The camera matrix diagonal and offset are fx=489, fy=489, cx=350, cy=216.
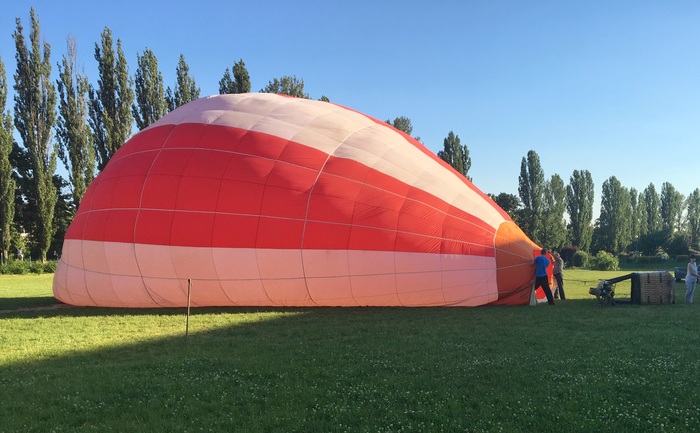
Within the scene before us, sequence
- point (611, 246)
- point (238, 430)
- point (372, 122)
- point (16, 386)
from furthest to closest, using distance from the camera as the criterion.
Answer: point (611, 246) → point (372, 122) → point (16, 386) → point (238, 430)

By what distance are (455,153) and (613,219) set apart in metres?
30.7

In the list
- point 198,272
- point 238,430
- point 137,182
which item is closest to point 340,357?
Result: point 238,430

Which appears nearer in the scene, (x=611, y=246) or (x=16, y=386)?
(x=16, y=386)

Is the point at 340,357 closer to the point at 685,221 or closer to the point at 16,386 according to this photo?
the point at 16,386

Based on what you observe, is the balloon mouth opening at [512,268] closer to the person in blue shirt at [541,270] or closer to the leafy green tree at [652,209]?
the person in blue shirt at [541,270]

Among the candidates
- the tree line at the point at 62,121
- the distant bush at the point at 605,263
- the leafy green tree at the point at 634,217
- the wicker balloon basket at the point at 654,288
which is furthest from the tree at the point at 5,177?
the leafy green tree at the point at 634,217

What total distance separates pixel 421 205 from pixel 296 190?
100 inches

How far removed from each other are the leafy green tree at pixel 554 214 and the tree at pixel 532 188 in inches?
25.5

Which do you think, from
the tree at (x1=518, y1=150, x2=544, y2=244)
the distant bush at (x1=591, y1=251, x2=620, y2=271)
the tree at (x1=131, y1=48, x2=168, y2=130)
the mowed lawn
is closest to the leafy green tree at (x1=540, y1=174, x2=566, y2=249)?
the tree at (x1=518, y1=150, x2=544, y2=244)

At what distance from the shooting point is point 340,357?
5766 mm

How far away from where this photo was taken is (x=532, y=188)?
5191 centimetres

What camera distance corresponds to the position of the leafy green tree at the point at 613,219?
60500 millimetres

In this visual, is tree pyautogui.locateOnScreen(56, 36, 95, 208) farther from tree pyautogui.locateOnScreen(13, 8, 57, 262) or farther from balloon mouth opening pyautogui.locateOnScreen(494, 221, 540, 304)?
balloon mouth opening pyautogui.locateOnScreen(494, 221, 540, 304)

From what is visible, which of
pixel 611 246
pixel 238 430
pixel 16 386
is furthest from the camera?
pixel 611 246
